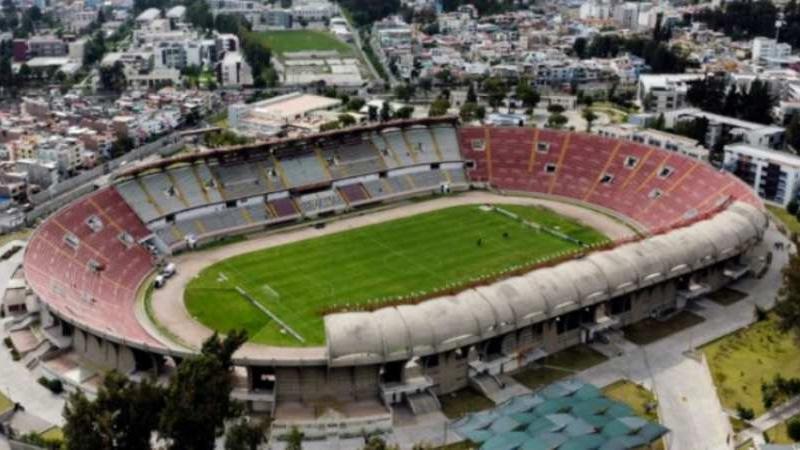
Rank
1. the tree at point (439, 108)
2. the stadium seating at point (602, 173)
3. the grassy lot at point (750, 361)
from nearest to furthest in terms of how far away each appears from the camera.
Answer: the grassy lot at point (750, 361), the stadium seating at point (602, 173), the tree at point (439, 108)

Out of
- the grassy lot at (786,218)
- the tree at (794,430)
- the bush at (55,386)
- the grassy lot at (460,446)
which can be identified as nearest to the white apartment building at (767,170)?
the grassy lot at (786,218)

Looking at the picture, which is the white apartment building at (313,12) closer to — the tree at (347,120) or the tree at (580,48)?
the tree at (580,48)

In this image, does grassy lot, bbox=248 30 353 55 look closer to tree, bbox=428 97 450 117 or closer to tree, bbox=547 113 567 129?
tree, bbox=428 97 450 117

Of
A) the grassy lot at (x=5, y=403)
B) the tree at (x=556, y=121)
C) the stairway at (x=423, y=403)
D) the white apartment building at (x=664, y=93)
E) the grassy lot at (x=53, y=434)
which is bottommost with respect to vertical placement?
the grassy lot at (x=53, y=434)

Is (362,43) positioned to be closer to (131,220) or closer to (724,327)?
(131,220)

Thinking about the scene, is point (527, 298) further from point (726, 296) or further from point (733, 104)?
point (733, 104)

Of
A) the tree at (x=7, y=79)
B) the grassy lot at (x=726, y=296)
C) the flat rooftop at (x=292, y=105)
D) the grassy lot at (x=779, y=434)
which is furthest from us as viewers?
the tree at (x=7, y=79)
